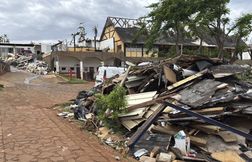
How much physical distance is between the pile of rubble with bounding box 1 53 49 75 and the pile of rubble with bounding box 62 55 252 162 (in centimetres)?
3552

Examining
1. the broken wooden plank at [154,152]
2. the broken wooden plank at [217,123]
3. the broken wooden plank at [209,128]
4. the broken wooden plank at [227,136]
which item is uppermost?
the broken wooden plank at [217,123]

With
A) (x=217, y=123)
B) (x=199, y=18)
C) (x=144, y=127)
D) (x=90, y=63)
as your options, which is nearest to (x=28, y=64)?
(x=90, y=63)

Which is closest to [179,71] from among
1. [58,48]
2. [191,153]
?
[191,153]

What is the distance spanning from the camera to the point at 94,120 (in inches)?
406

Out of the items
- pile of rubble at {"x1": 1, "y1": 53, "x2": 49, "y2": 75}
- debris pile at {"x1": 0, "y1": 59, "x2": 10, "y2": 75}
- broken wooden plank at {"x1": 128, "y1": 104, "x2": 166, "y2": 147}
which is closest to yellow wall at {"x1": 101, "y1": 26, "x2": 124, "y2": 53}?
pile of rubble at {"x1": 1, "y1": 53, "x2": 49, "y2": 75}

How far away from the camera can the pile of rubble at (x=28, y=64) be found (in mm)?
45747

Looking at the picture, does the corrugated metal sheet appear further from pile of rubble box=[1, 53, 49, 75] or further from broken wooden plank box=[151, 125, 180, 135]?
pile of rubble box=[1, 53, 49, 75]

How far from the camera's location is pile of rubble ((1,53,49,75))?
45.7 metres

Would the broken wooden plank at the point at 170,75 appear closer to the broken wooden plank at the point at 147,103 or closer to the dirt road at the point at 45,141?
the broken wooden plank at the point at 147,103

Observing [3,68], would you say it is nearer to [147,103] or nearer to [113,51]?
[113,51]

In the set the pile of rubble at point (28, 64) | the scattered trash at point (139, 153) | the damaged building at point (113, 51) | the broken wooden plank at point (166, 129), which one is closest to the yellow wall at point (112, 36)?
the damaged building at point (113, 51)

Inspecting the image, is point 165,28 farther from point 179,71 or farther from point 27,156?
point 27,156

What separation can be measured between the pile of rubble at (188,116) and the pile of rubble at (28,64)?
35.5 meters

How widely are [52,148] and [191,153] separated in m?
2.93
